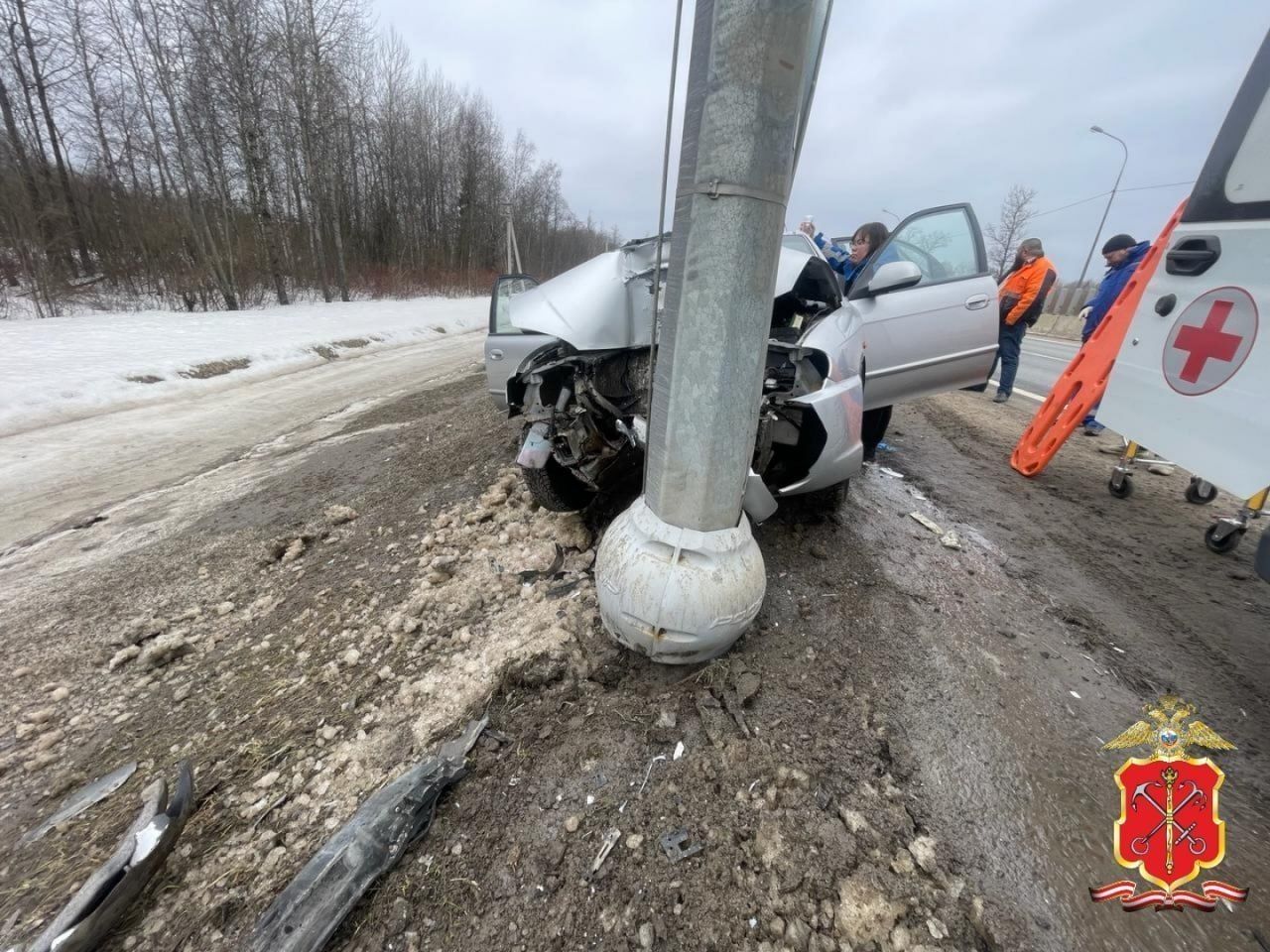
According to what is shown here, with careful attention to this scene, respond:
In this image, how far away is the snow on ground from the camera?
20.5ft

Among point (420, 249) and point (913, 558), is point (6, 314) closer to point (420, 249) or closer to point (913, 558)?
point (913, 558)

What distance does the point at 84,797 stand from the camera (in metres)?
1.76

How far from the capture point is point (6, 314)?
10.7 metres

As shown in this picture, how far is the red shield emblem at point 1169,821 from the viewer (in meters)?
1.47

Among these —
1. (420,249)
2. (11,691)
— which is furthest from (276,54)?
(11,691)

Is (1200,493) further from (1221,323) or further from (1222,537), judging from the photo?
(1221,323)

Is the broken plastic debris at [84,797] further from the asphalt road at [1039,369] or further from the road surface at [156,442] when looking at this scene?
the asphalt road at [1039,369]

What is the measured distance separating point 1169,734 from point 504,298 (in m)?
5.15

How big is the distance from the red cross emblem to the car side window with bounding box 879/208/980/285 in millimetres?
1669

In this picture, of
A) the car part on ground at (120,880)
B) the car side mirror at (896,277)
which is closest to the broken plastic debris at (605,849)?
the car part on ground at (120,880)

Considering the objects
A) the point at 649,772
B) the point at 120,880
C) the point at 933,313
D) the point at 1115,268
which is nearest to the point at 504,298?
the point at 933,313

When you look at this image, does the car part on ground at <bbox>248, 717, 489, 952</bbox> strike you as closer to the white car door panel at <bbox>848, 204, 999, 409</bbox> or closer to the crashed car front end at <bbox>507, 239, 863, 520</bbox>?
the crashed car front end at <bbox>507, 239, 863, 520</bbox>

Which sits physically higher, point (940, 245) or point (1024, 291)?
point (940, 245)

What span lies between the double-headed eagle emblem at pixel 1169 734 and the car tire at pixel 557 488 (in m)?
2.47
